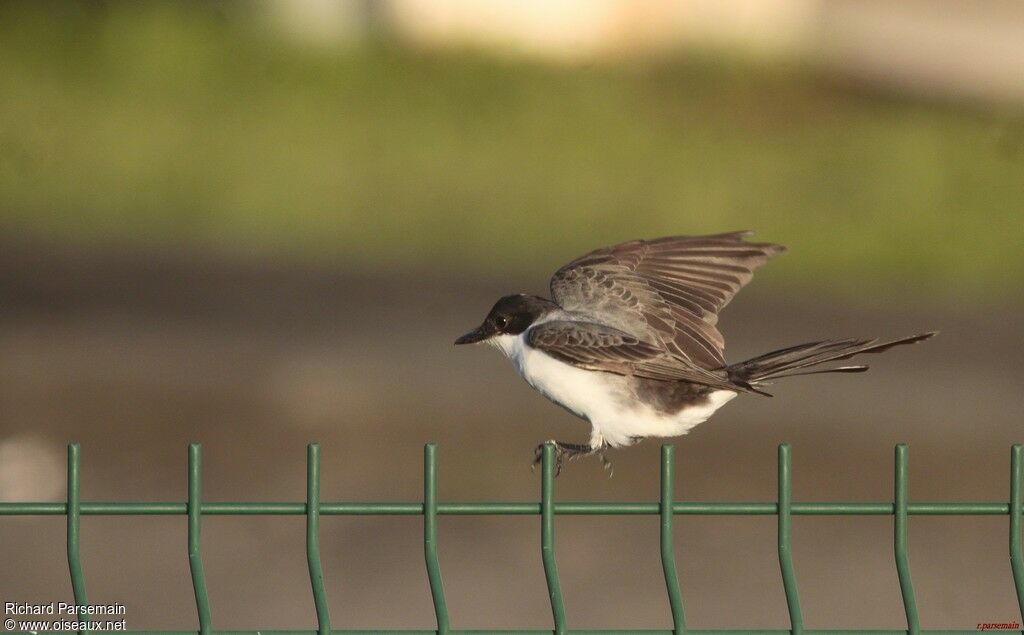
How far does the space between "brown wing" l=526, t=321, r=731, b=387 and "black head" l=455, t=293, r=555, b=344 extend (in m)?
0.16

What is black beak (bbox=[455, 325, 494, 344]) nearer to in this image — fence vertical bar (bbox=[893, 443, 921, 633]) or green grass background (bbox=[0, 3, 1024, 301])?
fence vertical bar (bbox=[893, 443, 921, 633])

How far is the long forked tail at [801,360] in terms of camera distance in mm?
5781

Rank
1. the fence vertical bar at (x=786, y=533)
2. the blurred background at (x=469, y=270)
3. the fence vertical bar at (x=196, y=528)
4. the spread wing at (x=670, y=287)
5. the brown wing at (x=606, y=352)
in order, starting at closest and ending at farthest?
the fence vertical bar at (x=196, y=528) → the fence vertical bar at (x=786, y=533) → the brown wing at (x=606, y=352) → the spread wing at (x=670, y=287) → the blurred background at (x=469, y=270)

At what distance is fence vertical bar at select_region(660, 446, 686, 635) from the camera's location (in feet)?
14.7

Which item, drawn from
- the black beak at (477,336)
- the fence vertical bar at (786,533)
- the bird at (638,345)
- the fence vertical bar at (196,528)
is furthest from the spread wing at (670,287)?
the fence vertical bar at (196,528)

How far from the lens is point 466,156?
69.7 ft

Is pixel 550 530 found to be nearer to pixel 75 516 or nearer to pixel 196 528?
pixel 196 528

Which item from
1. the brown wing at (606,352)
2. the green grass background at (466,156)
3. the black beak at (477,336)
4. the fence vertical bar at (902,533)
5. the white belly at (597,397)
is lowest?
the fence vertical bar at (902,533)

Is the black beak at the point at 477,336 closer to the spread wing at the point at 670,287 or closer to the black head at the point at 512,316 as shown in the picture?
the black head at the point at 512,316

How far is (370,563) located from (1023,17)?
56.7ft

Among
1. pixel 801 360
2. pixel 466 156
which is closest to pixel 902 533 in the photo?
pixel 801 360

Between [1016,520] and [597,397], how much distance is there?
1.88 meters

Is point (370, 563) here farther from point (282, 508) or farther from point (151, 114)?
point (151, 114)

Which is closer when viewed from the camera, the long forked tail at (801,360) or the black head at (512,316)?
the long forked tail at (801,360)
